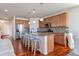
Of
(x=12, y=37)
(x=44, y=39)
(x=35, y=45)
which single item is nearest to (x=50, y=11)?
(x=12, y=37)

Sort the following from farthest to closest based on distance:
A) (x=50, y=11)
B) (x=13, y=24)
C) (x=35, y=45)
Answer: (x=35, y=45) → (x=13, y=24) → (x=50, y=11)

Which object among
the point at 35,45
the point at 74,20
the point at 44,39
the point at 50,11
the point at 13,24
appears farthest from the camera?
the point at 35,45

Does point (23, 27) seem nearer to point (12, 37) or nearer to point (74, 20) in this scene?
point (12, 37)

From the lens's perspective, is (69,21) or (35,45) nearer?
(69,21)

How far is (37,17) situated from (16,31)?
38cm

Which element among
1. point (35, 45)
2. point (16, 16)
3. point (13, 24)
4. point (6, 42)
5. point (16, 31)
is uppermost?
point (16, 16)

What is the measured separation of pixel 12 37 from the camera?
131 centimetres

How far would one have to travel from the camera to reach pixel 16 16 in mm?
1292

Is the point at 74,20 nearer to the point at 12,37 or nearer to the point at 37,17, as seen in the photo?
the point at 37,17

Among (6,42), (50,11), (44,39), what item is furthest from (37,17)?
(44,39)

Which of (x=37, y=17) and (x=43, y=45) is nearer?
(x=37, y=17)

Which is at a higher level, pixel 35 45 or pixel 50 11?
pixel 50 11

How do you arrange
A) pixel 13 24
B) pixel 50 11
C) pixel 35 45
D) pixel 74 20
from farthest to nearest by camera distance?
pixel 35 45 → pixel 13 24 → pixel 50 11 → pixel 74 20

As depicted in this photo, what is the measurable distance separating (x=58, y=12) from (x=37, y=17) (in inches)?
12.2
